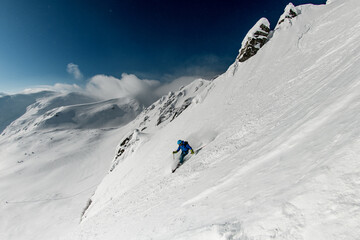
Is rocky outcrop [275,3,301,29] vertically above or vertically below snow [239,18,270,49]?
below

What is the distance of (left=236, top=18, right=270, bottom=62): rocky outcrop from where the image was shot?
3925cm

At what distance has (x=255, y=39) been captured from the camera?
134 ft

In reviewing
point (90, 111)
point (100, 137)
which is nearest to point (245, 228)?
point (100, 137)

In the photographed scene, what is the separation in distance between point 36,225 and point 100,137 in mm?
82947

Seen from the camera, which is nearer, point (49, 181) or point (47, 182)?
point (47, 182)

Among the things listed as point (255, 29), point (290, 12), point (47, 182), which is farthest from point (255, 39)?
point (47, 182)

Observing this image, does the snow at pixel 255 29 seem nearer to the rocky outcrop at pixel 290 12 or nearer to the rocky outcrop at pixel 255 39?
the rocky outcrop at pixel 255 39

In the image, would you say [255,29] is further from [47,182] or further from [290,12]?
[47,182]

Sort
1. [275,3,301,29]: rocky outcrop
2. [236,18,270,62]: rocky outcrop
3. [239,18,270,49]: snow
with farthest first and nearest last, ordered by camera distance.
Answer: [239,18,270,49]: snow < [275,3,301,29]: rocky outcrop < [236,18,270,62]: rocky outcrop

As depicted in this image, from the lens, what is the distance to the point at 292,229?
10.2 ft

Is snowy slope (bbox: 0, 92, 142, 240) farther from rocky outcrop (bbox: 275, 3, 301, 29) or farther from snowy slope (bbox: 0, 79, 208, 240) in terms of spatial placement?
rocky outcrop (bbox: 275, 3, 301, 29)

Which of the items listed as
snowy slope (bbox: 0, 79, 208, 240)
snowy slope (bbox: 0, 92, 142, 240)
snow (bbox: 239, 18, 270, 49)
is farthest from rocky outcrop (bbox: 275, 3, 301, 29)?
snowy slope (bbox: 0, 92, 142, 240)

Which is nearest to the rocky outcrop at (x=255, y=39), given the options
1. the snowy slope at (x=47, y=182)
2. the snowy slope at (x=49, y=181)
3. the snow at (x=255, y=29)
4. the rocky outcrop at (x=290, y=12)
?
the snow at (x=255, y=29)

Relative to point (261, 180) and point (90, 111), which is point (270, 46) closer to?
point (261, 180)
